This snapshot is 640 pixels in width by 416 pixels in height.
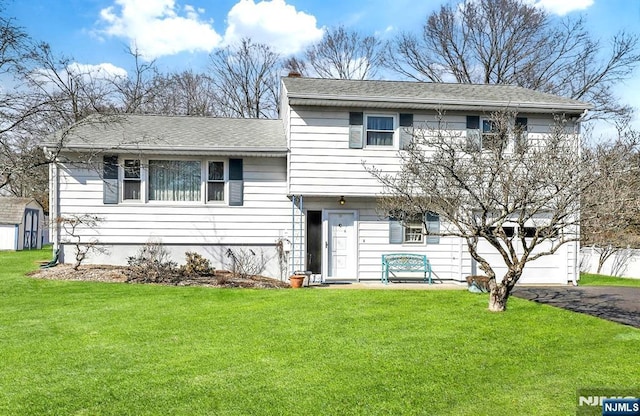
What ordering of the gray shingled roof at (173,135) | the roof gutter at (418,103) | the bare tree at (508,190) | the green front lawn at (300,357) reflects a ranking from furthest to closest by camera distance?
the gray shingled roof at (173,135)
the roof gutter at (418,103)
the bare tree at (508,190)
the green front lawn at (300,357)

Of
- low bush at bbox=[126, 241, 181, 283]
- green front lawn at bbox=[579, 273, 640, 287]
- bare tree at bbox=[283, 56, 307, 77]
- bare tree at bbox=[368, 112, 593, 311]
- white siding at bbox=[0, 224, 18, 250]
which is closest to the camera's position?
bare tree at bbox=[368, 112, 593, 311]

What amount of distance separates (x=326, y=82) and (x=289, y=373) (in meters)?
11.7

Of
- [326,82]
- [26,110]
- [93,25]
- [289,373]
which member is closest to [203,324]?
[289,373]

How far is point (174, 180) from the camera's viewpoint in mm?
13266

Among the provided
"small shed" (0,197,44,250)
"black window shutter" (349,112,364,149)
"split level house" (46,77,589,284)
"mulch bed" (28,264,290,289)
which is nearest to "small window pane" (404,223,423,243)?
"split level house" (46,77,589,284)

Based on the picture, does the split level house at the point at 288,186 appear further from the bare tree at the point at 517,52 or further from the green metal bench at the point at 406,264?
the bare tree at the point at 517,52

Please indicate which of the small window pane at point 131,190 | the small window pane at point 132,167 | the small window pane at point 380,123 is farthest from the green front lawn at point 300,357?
the small window pane at point 380,123

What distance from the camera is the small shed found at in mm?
24750

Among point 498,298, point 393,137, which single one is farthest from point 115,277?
point 498,298

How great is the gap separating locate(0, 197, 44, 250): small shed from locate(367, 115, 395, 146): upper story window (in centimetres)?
2121

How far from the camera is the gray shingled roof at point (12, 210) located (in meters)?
24.8

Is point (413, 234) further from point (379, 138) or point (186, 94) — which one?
point (186, 94)

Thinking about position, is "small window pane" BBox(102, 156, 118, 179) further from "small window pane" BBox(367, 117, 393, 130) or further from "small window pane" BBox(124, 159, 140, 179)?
"small window pane" BBox(367, 117, 393, 130)

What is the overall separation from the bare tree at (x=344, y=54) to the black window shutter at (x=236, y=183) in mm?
19775
